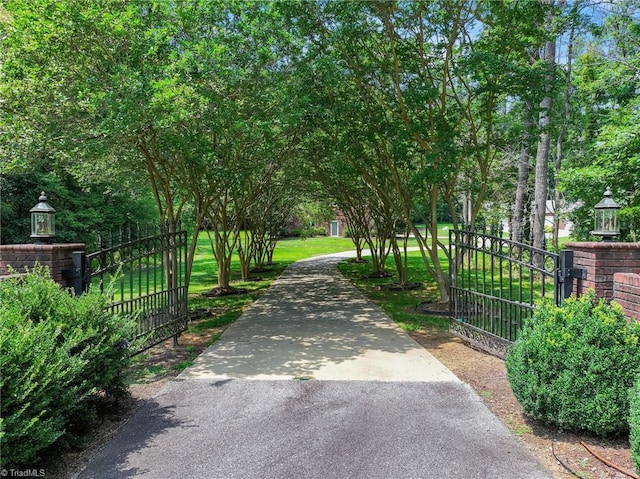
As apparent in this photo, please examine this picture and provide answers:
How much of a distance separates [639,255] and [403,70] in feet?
18.3

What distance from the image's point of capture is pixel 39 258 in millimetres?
4531

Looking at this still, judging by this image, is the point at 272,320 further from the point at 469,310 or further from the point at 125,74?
the point at 125,74

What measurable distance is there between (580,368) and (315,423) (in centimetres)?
211

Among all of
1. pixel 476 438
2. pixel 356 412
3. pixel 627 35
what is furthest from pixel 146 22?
pixel 627 35

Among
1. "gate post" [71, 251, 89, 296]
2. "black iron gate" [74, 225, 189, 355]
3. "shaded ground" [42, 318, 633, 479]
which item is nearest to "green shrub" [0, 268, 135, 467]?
"shaded ground" [42, 318, 633, 479]

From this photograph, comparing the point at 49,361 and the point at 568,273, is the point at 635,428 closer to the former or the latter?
the point at 568,273

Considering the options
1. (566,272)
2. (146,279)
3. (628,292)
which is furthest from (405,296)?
(628,292)

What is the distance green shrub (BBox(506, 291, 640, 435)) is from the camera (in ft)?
10.6

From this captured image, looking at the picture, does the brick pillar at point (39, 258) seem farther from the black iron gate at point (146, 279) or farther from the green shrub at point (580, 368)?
the green shrub at point (580, 368)

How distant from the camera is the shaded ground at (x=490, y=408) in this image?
3.04 m

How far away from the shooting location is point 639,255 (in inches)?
171

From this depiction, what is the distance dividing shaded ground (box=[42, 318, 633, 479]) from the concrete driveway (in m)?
0.13

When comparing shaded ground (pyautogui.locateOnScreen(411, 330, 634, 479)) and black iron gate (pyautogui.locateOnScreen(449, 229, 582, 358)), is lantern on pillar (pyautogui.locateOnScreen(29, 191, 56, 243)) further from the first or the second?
black iron gate (pyautogui.locateOnScreen(449, 229, 582, 358))

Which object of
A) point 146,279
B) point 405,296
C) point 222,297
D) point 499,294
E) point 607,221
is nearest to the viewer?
point 607,221
